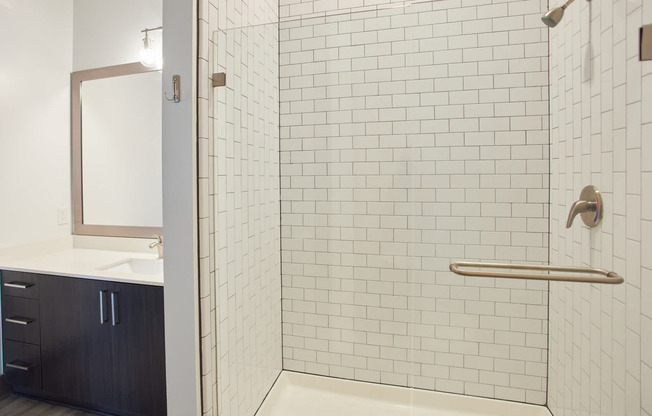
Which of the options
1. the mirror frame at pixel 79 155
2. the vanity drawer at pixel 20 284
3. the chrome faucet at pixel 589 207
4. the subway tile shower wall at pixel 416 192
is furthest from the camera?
the mirror frame at pixel 79 155

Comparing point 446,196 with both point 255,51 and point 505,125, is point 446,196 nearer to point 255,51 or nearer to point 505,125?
point 505,125

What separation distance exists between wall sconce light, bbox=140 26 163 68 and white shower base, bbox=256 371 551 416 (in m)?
2.09

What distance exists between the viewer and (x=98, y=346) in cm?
167

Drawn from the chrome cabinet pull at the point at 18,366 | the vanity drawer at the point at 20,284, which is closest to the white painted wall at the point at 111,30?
the vanity drawer at the point at 20,284

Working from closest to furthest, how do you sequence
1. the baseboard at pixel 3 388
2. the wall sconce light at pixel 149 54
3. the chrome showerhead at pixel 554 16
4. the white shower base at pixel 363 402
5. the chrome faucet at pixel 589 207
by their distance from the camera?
the chrome faucet at pixel 589 207 < the chrome showerhead at pixel 554 16 < the white shower base at pixel 363 402 < the baseboard at pixel 3 388 < the wall sconce light at pixel 149 54

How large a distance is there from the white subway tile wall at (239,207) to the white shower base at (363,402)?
0.38 ft

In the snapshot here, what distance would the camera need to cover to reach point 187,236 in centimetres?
115

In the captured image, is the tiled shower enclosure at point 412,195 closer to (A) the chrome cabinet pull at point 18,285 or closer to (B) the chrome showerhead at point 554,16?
(B) the chrome showerhead at point 554,16

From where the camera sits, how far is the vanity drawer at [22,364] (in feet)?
5.98

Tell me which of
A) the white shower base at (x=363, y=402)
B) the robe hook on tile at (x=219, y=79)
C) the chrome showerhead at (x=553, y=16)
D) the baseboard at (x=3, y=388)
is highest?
the chrome showerhead at (x=553, y=16)

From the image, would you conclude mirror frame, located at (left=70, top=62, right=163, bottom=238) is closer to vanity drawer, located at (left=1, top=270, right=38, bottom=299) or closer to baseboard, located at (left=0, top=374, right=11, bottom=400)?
vanity drawer, located at (left=1, top=270, right=38, bottom=299)

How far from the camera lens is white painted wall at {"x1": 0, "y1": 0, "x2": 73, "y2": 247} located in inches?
77.6

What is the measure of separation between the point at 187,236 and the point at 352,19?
4.06ft

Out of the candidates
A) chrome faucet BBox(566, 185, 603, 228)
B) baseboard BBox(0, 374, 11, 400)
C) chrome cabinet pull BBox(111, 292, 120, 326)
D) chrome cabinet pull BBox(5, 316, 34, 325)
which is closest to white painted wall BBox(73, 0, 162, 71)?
chrome cabinet pull BBox(111, 292, 120, 326)
